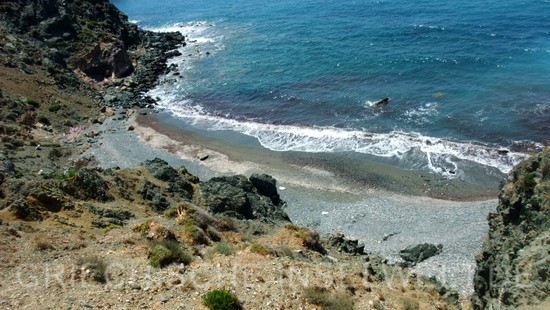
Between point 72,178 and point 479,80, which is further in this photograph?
point 479,80

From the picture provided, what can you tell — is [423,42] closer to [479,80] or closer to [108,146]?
[479,80]

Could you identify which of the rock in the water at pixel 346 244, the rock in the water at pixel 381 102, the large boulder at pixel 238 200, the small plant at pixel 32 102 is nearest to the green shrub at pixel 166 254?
the large boulder at pixel 238 200

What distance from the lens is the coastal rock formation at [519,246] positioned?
50.4 ft

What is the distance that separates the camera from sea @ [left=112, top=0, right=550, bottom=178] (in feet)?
142

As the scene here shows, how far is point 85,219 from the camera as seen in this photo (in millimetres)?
21469

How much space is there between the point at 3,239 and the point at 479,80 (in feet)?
172

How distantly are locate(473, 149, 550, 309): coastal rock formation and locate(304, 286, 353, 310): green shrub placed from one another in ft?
18.9

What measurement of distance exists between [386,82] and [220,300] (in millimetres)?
48116

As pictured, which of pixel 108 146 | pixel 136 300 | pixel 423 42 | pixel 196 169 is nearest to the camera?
pixel 136 300

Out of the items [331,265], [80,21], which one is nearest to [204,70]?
[80,21]

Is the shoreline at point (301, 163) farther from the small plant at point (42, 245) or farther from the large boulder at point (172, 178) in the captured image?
the small plant at point (42, 245)

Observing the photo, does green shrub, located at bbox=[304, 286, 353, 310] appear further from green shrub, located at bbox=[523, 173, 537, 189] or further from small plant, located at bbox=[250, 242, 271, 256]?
green shrub, located at bbox=[523, 173, 537, 189]

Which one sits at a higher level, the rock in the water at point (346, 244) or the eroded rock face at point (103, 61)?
the eroded rock face at point (103, 61)

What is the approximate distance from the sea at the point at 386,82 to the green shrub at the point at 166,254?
2730 centimetres
